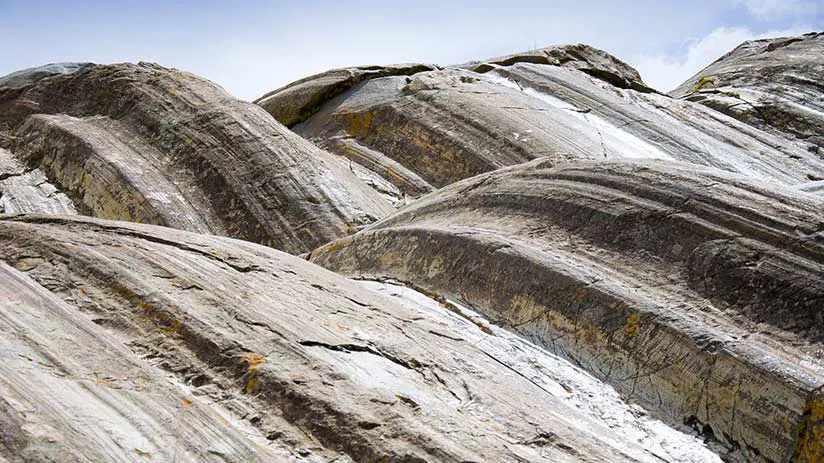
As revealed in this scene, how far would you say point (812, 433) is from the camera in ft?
18.5

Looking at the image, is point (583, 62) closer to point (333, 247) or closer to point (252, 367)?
point (333, 247)

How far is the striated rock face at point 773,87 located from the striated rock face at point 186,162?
789 cm

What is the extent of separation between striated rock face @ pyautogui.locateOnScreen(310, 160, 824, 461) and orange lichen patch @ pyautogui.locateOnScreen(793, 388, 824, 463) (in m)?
0.01

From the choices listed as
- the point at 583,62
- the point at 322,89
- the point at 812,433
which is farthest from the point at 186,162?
the point at 583,62

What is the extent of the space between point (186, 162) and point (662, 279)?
6.79 m

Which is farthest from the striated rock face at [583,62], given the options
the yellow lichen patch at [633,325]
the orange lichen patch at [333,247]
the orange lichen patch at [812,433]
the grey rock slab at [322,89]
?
the orange lichen patch at [812,433]

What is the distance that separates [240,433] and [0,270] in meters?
2.51

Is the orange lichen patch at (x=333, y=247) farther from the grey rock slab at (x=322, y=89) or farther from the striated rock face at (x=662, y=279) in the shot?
the grey rock slab at (x=322, y=89)

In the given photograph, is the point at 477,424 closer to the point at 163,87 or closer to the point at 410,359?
the point at 410,359

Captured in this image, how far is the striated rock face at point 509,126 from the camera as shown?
478 inches

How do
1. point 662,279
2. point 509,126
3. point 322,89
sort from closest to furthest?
point 662,279
point 509,126
point 322,89

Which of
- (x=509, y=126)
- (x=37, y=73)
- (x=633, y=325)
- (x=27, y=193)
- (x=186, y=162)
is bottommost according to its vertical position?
(x=27, y=193)

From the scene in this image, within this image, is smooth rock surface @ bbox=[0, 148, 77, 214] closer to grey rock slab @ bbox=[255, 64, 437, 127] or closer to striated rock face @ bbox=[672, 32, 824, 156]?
grey rock slab @ bbox=[255, 64, 437, 127]

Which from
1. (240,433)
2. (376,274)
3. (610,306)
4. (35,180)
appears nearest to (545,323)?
(610,306)
